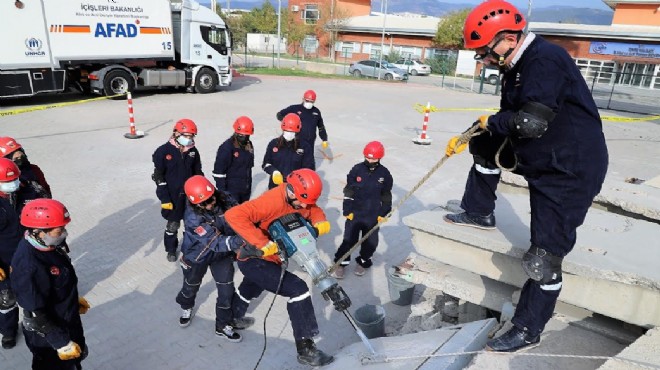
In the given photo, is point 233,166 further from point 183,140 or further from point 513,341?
point 513,341

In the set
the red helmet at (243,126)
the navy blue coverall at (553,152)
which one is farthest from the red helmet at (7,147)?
the navy blue coverall at (553,152)

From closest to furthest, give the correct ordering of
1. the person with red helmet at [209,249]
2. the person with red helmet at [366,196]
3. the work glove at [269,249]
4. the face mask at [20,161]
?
the work glove at [269,249], the person with red helmet at [209,249], the face mask at [20,161], the person with red helmet at [366,196]

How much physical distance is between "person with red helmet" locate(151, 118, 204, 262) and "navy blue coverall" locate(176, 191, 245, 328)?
4.64ft

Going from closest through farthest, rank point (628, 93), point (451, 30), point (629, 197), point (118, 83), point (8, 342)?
point (8, 342) < point (629, 197) < point (118, 83) < point (628, 93) < point (451, 30)

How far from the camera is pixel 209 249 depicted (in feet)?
14.3

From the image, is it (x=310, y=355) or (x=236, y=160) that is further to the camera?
(x=236, y=160)

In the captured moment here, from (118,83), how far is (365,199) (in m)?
15.0

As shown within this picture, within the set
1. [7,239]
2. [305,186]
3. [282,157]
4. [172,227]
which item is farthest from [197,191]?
[282,157]

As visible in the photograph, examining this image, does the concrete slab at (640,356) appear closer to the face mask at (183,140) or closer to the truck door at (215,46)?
the face mask at (183,140)

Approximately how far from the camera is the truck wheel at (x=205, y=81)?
1972 cm

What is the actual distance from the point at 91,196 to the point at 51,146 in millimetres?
3839

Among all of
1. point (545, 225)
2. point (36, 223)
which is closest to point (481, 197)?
point (545, 225)

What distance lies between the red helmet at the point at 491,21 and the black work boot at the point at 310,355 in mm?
2845

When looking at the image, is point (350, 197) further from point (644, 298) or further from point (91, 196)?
point (91, 196)
